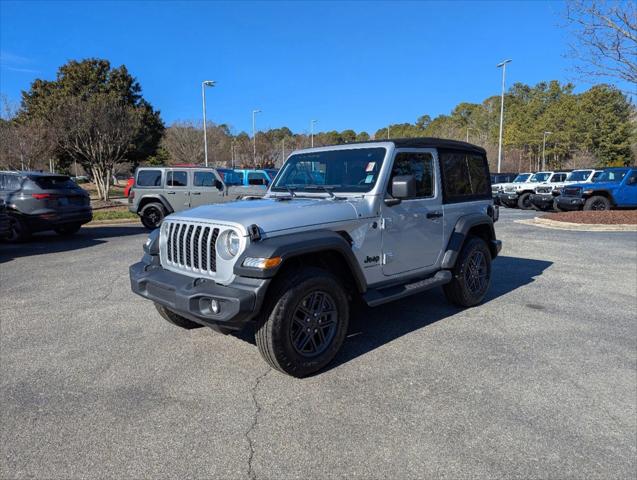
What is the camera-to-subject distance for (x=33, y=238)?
37.0ft

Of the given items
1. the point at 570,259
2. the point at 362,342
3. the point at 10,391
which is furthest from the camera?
the point at 570,259

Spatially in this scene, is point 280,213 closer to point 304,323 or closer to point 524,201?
point 304,323

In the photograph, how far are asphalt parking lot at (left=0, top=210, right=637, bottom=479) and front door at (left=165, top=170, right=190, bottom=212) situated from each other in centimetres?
809

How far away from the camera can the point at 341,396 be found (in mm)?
3240

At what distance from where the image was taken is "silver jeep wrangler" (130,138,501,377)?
10.7ft

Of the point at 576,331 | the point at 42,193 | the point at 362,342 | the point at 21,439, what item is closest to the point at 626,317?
the point at 576,331

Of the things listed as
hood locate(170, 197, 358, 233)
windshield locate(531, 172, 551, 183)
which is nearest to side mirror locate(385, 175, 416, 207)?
hood locate(170, 197, 358, 233)

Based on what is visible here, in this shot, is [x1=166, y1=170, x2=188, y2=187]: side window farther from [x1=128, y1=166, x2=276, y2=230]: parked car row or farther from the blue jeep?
the blue jeep

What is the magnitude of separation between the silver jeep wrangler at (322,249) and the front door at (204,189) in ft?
29.9

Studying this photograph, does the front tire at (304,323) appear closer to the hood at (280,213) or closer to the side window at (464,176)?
the hood at (280,213)

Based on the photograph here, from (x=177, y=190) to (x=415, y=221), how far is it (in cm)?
1068

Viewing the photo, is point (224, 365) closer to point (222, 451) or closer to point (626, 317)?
A: point (222, 451)

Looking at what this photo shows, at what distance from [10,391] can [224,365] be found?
1.61 metres

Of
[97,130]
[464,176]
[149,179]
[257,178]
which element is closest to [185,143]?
[97,130]
